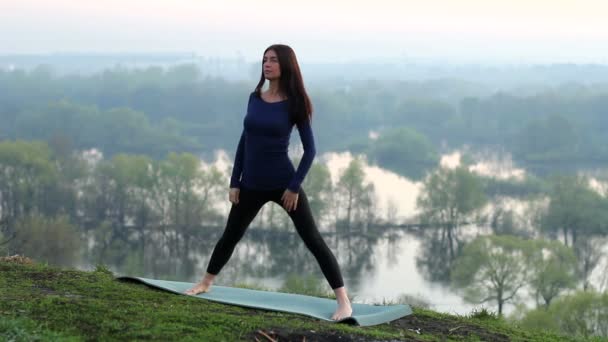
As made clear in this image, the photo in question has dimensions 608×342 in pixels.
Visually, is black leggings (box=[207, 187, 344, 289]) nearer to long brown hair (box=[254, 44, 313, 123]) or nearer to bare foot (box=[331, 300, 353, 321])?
bare foot (box=[331, 300, 353, 321])

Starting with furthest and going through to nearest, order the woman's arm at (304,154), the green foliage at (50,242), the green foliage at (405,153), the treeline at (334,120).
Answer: the treeline at (334,120) < the green foliage at (405,153) < the green foliage at (50,242) < the woman's arm at (304,154)

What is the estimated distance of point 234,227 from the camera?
6.09 metres

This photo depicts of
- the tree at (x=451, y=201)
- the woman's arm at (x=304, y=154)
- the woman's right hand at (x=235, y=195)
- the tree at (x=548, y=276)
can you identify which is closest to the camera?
the woman's arm at (x=304, y=154)

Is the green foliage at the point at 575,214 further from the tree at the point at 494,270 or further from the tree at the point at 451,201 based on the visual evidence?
the tree at the point at 494,270

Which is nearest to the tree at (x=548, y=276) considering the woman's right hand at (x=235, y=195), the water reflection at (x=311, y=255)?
the water reflection at (x=311, y=255)

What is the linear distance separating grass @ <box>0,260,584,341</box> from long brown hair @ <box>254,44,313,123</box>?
135cm

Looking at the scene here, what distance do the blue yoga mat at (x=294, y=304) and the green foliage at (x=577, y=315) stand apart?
1837 centimetres

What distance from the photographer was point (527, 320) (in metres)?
25.1

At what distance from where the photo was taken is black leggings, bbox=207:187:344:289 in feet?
19.1

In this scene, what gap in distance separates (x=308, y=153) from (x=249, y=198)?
55 cm

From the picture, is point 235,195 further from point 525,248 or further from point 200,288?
point 525,248

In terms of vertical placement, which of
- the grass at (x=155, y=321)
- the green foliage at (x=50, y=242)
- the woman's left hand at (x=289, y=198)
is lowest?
the grass at (x=155, y=321)

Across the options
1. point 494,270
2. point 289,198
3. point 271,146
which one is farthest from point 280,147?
point 494,270

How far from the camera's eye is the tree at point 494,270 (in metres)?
32.1
